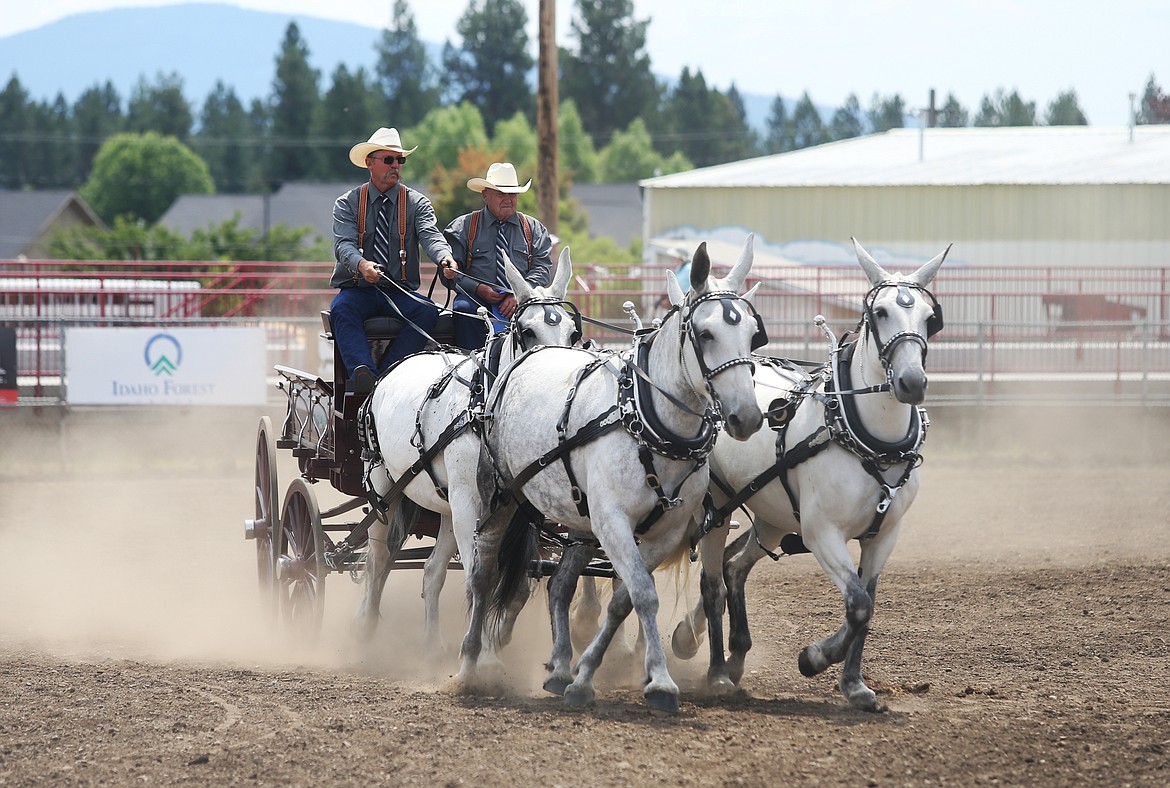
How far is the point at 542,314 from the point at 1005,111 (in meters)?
124

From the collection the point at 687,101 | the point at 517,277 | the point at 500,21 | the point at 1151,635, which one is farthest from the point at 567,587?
the point at 687,101

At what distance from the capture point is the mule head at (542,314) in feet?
20.9

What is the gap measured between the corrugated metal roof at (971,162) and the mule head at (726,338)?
86.1ft

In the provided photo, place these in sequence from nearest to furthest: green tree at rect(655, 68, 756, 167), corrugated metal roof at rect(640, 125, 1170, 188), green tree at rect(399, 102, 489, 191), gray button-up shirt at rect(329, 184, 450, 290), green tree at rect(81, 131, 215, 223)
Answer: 1. gray button-up shirt at rect(329, 184, 450, 290)
2. corrugated metal roof at rect(640, 125, 1170, 188)
3. green tree at rect(399, 102, 489, 191)
4. green tree at rect(81, 131, 215, 223)
5. green tree at rect(655, 68, 756, 167)

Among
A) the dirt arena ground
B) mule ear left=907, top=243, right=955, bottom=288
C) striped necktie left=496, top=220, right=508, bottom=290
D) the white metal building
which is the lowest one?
the dirt arena ground

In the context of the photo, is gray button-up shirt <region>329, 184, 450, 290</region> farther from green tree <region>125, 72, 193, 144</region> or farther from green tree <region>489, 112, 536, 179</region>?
green tree <region>125, 72, 193, 144</region>

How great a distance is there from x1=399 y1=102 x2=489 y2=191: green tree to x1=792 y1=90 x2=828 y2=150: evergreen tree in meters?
51.5

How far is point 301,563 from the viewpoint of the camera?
7.46 meters

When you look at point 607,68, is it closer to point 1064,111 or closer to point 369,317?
point 1064,111

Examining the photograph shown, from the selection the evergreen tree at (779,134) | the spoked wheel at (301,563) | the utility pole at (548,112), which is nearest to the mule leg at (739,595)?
the spoked wheel at (301,563)

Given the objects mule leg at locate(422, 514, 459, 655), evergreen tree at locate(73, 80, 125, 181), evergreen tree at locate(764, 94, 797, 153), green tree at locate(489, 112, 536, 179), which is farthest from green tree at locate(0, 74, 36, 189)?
mule leg at locate(422, 514, 459, 655)

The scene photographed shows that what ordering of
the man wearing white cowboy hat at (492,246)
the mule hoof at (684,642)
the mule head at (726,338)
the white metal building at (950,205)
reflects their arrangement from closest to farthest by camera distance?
the mule head at (726,338) < the mule hoof at (684,642) < the man wearing white cowboy hat at (492,246) < the white metal building at (950,205)

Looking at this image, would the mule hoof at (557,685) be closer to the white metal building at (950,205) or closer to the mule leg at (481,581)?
the mule leg at (481,581)

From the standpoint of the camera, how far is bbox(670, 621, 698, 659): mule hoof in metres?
6.74
